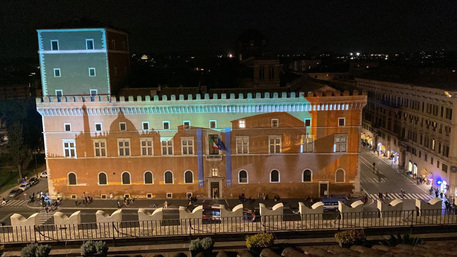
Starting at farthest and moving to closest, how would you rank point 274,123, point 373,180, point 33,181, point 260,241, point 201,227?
point 33,181 < point 373,180 < point 274,123 < point 201,227 < point 260,241

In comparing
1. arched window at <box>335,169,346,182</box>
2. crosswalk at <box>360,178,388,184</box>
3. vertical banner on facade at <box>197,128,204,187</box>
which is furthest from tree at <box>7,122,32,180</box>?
crosswalk at <box>360,178,388,184</box>

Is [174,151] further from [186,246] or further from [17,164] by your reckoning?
[186,246]

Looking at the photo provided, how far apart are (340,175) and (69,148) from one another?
23.2 meters

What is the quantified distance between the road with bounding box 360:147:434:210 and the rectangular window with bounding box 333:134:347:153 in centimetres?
490

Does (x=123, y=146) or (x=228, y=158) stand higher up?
(x=123, y=146)

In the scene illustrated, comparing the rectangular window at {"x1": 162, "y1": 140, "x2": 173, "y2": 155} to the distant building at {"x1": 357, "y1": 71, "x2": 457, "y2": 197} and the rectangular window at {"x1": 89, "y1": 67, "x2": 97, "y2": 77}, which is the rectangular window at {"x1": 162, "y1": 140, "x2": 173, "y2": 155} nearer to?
the rectangular window at {"x1": 89, "y1": 67, "x2": 97, "y2": 77}

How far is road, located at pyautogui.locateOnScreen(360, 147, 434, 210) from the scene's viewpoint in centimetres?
3328

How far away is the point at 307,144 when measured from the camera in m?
33.0

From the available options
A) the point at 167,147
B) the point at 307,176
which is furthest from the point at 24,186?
the point at 307,176

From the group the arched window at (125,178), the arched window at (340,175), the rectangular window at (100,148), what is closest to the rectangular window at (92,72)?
the rectangular window at (100,148)

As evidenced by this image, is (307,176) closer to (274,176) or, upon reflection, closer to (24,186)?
(274,176)

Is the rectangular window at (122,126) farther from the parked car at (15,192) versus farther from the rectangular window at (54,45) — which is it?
the parked car at (15,192)

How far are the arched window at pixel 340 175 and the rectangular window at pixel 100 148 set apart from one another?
19832 mm

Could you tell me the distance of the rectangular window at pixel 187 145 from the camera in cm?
3300
